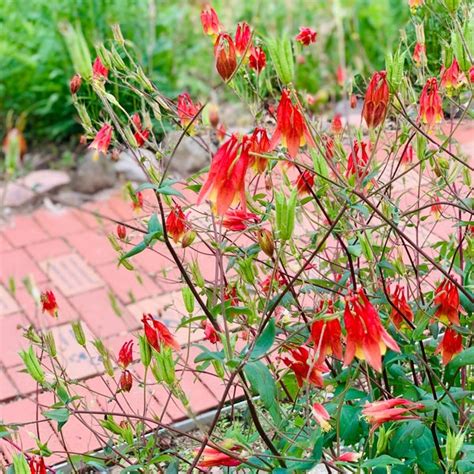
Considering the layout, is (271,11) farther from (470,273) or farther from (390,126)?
(470,273)

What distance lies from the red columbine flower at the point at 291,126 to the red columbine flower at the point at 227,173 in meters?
0.10

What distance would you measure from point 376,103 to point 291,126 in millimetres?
127

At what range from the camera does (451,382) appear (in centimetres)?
170

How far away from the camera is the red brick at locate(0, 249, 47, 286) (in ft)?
11.9

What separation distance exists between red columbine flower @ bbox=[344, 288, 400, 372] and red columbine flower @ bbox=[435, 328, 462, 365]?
33cm

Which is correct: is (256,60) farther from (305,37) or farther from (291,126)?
(291,126)

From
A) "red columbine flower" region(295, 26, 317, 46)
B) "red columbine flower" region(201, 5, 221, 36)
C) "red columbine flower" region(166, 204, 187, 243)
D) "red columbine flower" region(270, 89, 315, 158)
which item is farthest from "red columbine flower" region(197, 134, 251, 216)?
"red columbine flower" region(295, 26, 317, 46)

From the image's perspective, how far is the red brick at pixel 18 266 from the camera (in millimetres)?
3638

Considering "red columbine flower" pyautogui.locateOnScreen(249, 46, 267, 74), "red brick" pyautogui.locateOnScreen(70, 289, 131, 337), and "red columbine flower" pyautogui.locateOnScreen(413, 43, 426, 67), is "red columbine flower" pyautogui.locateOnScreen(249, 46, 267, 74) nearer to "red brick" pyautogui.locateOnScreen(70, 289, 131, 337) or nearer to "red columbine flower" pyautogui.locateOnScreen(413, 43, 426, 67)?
"red columbine flower" pyautogui.locateOnScreen(413, 43, 426, 67)

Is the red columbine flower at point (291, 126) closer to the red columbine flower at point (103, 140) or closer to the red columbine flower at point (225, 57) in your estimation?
the red columbine flower at point (225, 57)

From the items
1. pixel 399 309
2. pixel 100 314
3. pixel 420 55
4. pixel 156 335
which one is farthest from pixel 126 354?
pixel 100 314

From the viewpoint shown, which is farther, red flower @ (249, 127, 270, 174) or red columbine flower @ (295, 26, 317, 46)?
red columbine flower @ (295, 26, 317, 46)

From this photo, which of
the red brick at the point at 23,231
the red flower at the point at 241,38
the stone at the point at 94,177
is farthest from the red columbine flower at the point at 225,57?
the stone at the point at 94,177

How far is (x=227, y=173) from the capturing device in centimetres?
130
